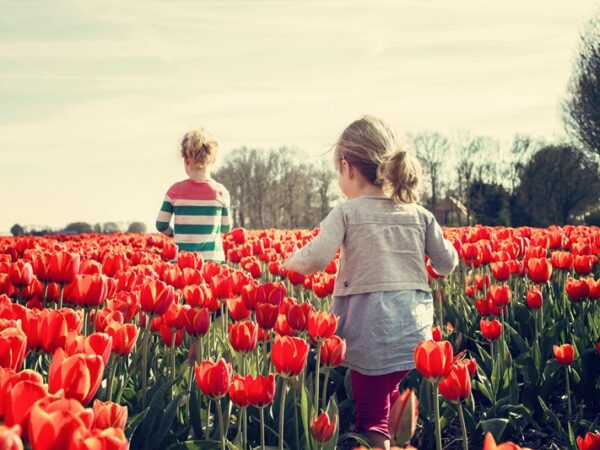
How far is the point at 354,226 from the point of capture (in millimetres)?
3809

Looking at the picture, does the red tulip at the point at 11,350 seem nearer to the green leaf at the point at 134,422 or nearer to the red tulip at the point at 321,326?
the green leaf at the point at 134,422

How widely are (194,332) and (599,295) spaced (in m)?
3.05

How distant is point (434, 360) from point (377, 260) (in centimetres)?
134

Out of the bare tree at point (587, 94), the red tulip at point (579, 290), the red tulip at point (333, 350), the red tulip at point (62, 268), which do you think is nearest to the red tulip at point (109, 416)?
the red tulip at point (333, 350)

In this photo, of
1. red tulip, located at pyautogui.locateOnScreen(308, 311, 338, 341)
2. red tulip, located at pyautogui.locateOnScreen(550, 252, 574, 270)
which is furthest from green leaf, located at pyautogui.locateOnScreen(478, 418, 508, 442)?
red tulip, located at pyautogui.locateOnScreen(550, 252, 574, 270)

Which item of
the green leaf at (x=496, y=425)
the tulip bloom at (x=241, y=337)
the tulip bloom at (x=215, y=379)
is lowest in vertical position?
the green leaf at (x=496, y=425)

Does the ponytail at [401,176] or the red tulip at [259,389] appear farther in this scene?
the ponytail at [401,176]

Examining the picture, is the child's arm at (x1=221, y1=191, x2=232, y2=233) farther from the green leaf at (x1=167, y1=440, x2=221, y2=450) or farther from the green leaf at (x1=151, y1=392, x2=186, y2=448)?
the green leaf at (x1=167, y1=440, x2=221, y2=450)

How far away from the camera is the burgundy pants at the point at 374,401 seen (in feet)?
12.0

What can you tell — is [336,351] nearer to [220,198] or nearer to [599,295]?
A: [599,295]

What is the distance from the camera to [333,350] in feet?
10.4

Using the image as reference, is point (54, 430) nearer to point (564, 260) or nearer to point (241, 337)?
point (241, 337)

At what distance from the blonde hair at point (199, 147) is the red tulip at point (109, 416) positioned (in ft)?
16.0

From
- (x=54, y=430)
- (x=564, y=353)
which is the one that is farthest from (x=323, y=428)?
(x=564, y=353)
